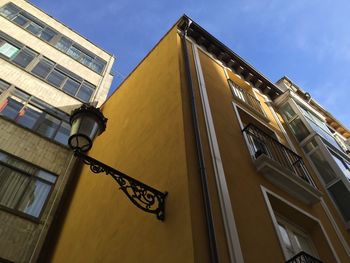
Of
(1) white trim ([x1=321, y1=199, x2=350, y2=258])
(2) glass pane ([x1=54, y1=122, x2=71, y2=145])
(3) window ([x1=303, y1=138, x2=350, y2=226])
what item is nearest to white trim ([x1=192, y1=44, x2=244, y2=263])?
(1) white trim ([x1=321, y1=199, x2=350, y2=258])

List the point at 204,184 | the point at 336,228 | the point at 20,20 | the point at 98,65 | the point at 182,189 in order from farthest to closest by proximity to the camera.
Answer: the point at 98,65 < the point at 20,20 < the point at 336,228 < the point at 204,184 < the point at 182,189

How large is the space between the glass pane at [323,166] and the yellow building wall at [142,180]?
5245 mm

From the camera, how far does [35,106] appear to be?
520 inches

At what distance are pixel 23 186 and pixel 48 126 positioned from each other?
125 inches

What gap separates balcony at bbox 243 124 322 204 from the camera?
7359mm

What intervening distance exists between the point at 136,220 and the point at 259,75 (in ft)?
30.7

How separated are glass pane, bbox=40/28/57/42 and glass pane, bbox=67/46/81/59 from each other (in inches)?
42.7

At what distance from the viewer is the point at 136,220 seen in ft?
20.0

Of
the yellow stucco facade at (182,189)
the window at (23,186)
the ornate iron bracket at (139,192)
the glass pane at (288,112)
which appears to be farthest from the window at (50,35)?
the ornate iron bracket at (139,192)

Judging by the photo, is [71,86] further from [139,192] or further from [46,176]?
[139,192]

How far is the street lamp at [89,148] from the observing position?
5082 mm

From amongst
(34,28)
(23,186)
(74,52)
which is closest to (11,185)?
(23,186)

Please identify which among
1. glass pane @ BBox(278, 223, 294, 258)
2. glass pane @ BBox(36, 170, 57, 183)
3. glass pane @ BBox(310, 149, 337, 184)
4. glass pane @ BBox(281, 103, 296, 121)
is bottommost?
glass pane @ BBox(278, 223, 294, 258)

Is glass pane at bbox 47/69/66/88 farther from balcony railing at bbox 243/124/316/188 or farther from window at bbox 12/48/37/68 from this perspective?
balcony railing at bbox 243/124/316/188
